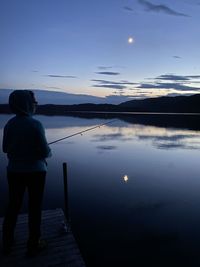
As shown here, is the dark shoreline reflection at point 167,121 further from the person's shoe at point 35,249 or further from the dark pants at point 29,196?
the dark pants at point 29,196

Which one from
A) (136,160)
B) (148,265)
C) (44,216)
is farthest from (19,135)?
(136,160)

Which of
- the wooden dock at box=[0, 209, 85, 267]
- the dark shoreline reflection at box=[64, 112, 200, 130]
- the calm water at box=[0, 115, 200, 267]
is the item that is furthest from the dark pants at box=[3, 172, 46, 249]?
the dark shoreline reflection at box=[64, 112, 200, 130]

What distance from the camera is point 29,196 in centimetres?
498

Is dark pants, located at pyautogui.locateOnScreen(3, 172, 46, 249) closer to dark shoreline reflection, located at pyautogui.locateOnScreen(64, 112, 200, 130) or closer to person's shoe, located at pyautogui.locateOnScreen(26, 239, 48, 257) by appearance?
person's shoe, located at pyautogui.locateOnScreen(26, 239, 48, 257)

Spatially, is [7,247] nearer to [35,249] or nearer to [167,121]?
[35,249]

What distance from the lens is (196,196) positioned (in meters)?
12.0

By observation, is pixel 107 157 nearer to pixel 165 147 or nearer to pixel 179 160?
pixel 179 160

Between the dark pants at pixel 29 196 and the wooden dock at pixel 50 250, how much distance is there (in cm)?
32

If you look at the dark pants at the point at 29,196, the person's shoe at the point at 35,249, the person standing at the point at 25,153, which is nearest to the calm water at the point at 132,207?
the person's shoe at the point at 35,249

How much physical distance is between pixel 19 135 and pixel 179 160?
55.3 ft

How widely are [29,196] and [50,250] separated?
1.23 m

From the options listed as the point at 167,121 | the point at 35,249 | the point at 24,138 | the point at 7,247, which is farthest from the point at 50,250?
the point at 167,121

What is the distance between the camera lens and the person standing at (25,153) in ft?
15.3

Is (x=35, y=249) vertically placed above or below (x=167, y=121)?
above
